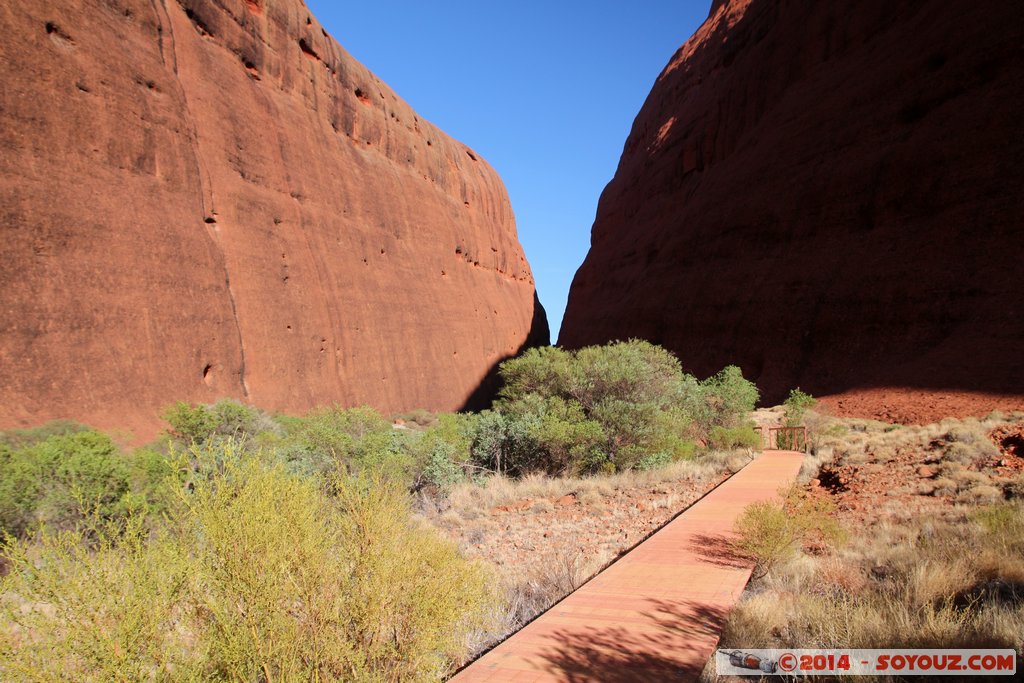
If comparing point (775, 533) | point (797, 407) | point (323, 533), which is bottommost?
point (775, 533)

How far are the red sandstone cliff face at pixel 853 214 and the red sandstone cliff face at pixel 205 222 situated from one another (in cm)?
1525

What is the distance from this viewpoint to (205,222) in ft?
58.6

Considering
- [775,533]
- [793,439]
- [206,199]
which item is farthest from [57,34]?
[793,439]

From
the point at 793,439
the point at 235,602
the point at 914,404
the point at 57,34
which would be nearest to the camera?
the point at 235,602

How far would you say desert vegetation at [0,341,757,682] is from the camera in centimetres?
232

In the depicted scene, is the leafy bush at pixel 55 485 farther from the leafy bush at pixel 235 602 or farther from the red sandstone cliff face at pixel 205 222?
the red sandstone cliff face at pixel 205 222

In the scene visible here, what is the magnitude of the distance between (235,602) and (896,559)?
495 centimetres

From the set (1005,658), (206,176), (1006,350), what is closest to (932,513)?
(1005,658)

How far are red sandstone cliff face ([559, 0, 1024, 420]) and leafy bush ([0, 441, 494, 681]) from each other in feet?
64.1

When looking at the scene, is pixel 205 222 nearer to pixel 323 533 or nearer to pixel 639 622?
pixel 323 533

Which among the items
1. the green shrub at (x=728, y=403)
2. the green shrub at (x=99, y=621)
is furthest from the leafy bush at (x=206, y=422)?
the green shrub at (x=728, y=403)

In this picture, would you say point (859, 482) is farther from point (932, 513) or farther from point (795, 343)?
point (795, 343)

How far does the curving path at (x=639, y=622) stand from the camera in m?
3.09

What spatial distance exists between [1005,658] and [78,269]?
16960mm
